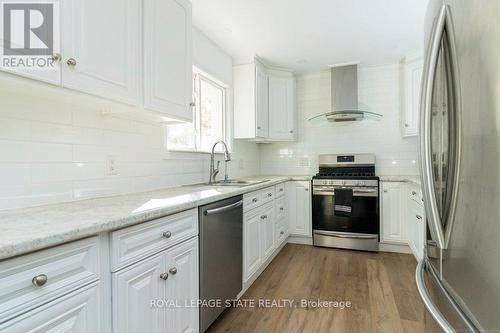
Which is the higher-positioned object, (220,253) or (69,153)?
(69,153)

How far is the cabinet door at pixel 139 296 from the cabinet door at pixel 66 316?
0.09 meters

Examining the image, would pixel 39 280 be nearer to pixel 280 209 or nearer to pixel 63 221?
pixel 63 221

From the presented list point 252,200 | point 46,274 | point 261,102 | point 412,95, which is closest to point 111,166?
point 46,274

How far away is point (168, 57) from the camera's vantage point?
1708 mm

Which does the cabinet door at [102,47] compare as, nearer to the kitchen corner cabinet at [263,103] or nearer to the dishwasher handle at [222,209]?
the dishwasher handle at [222,209]

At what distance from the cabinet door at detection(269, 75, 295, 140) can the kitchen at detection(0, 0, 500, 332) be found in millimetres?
31

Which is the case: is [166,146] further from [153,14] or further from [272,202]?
[272,202]

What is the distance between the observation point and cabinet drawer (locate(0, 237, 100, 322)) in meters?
0.67

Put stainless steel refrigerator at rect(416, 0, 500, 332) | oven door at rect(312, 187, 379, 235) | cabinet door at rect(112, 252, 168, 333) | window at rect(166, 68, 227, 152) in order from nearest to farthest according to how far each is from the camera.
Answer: stainless steel refrigerator at rect(416, 0, 500, 332)
cabinet door at rect(112, 252, 168, 333)
window at rect(166, 68, 227, 152)
oven door at rect(312, 187, 379, 235)

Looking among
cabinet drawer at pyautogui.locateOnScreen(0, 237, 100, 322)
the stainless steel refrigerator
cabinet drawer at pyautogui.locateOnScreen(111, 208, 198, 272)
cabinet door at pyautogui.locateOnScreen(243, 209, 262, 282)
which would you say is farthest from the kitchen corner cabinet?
cabinet drawer at pyautogui.locateOnScreen(0, 237, 100, 322)

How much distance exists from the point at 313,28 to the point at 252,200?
5.94 feet

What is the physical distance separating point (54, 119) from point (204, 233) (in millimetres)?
1001

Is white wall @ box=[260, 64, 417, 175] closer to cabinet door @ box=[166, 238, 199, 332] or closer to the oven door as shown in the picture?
the oven door

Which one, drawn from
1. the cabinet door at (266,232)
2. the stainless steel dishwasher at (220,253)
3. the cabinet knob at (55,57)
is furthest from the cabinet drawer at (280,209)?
the cabinet knob at (55,57)
